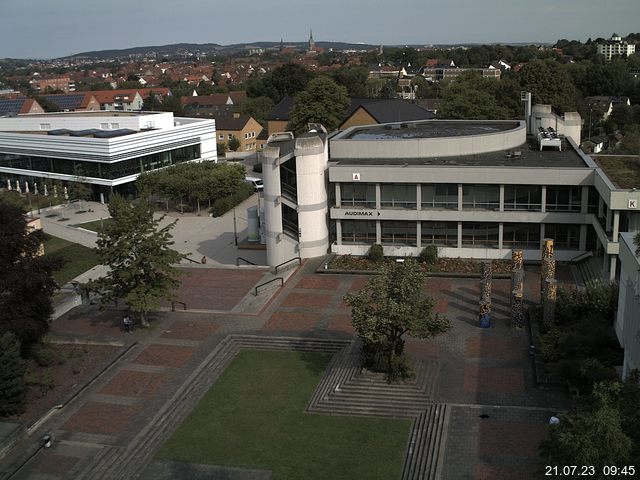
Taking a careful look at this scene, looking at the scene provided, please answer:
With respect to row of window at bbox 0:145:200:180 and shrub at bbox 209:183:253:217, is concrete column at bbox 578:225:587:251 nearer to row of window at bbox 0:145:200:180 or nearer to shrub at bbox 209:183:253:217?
shrub at bbox 209:183:253:217

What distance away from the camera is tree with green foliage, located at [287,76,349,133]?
261 ft

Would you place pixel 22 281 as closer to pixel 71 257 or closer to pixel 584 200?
pixel 71 257

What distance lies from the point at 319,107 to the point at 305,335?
51.6 metres

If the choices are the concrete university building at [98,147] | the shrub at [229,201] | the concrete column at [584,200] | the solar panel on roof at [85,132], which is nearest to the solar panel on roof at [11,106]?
the concrete university building at [98,147]

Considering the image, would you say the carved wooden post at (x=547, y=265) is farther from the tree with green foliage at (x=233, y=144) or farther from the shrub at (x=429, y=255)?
the tree with green foliage at (x=233, y=144)

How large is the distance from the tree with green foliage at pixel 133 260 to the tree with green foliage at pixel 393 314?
32.9 feet

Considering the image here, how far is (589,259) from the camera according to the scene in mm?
38562

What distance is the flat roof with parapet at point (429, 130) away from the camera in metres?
48.4

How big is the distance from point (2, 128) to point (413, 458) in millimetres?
75348

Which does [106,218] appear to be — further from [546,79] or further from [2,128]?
[546,79]

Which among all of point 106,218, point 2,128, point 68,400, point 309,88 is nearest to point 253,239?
point 106,218

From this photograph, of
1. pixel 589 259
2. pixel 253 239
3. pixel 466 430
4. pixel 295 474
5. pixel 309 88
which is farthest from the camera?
pixel 309 88

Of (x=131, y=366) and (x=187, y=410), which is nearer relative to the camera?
(x=187, y=410)

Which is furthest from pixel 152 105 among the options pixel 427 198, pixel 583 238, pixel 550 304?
pixel 550 304
